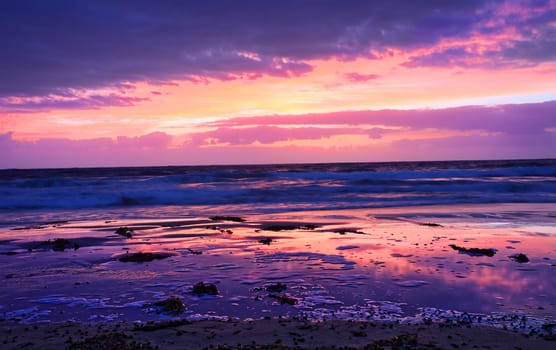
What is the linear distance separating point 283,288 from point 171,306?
1.89m

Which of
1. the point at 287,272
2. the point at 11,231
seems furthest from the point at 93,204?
the point at 287,272

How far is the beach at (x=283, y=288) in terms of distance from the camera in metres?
5.54

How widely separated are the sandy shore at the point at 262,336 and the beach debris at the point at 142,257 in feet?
13.2

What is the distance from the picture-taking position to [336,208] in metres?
22.9

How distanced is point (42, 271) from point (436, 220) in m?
12.8

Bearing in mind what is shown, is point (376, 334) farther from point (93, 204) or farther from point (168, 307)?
point (93, 204)

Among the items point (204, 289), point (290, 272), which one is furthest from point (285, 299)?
point (290, 272)

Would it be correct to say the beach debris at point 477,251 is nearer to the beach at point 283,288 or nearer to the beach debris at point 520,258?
the beach at point 283,288

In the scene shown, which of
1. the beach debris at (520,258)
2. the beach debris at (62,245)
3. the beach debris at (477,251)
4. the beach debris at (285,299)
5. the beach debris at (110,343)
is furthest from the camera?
the beach debris at (62,245)

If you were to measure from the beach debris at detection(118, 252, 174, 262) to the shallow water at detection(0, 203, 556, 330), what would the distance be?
273 mm

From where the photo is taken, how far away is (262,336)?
549 centimetres

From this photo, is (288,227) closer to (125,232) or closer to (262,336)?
(125,232)

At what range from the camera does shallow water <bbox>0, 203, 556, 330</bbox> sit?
262 inches

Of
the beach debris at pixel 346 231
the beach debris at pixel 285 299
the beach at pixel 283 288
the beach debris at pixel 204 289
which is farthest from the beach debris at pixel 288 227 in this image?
the beach debris at pixel 285 299
